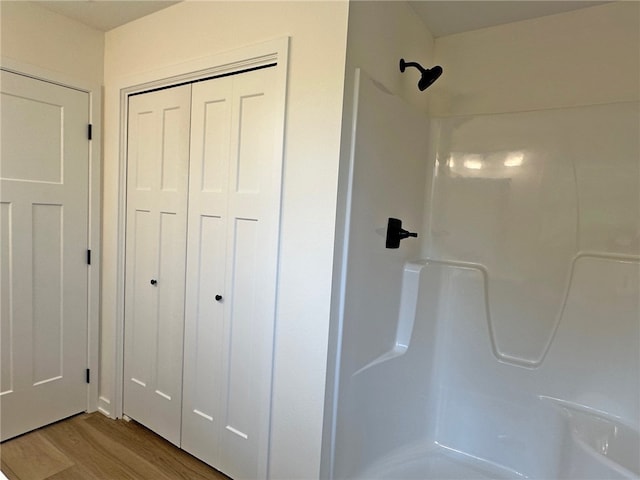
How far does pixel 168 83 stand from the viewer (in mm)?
2006

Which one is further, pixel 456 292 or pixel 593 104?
pixel 456 292

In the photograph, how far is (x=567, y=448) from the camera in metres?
1.77

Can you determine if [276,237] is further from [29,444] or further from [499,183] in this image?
[29,444]

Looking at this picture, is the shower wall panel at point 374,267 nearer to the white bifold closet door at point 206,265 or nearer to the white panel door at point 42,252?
the white bifold closet door at point 206,265

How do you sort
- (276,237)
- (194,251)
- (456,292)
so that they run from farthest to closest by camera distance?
(456,292)
(194,251)
(276,237)

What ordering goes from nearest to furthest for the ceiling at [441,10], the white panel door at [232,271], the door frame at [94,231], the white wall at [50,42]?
the white panel door at [232,271] → the ceiling at [441,10] → the white wall at [50,42] → the door frame at [94,231]

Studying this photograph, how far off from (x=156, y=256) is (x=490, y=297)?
6.05ft

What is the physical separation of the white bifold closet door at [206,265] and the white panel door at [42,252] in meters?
0.31

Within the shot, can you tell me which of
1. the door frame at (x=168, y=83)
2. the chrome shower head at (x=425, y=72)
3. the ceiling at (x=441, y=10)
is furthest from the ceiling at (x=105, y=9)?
the chrome shower head at (x=425, y=72)

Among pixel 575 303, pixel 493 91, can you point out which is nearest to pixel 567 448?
pixel 575 303

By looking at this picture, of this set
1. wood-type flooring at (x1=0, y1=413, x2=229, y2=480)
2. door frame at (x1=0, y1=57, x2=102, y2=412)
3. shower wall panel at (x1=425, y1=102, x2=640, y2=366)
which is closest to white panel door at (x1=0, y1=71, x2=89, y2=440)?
door frame at (x1=0, y1=57, x2=102, y2=412)

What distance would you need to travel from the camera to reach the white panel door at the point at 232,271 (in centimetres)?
168

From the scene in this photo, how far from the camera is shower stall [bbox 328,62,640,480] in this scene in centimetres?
165

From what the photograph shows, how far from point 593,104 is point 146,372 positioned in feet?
8.93
